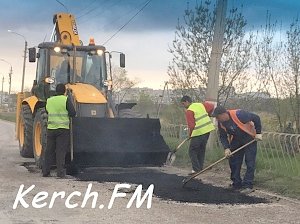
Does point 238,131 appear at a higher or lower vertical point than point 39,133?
higher

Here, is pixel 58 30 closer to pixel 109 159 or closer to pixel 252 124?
pixel 109 159

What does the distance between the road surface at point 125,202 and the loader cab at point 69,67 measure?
8.09 feet

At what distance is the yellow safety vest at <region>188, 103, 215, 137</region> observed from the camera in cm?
1032

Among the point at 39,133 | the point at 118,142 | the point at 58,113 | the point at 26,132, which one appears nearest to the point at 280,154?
the point at 118,142

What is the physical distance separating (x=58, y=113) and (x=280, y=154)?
4870 mm

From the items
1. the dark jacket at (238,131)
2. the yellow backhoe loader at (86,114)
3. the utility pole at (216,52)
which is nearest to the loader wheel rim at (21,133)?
the yellow backhoe loader at (86,114)

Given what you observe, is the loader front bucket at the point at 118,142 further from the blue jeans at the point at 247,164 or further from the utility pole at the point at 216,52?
the utility pole at the point at 216,52

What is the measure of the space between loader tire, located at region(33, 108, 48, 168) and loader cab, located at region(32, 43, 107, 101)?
0.63m

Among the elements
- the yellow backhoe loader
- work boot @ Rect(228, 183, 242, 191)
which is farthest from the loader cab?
work boot @ Rect(228, 183, 242, 191)

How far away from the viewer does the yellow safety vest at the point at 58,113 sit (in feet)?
33.2

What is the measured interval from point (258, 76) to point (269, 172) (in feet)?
22.1

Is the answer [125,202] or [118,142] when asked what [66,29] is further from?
[125,202]

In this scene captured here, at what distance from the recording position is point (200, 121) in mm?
10383

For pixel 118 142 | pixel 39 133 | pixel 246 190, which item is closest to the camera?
pixel 246 190
